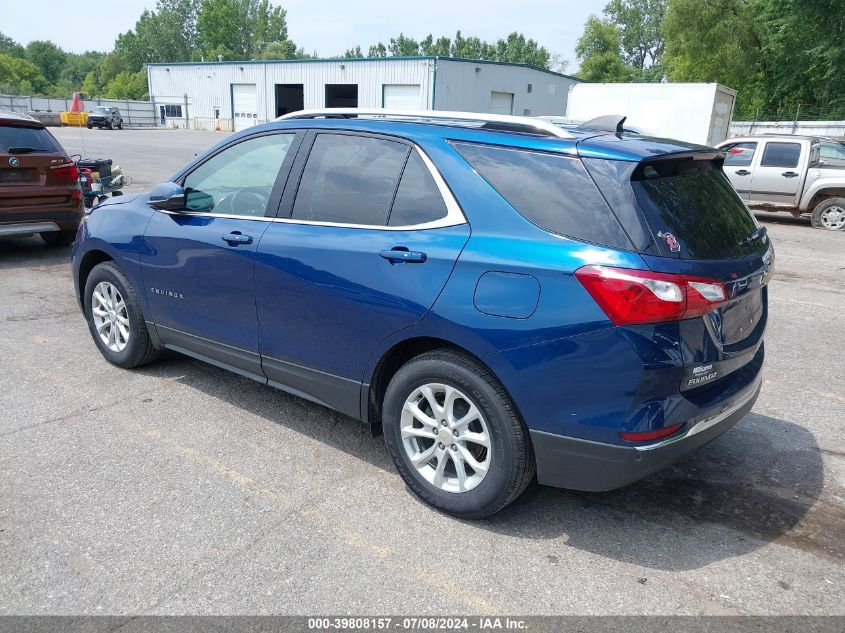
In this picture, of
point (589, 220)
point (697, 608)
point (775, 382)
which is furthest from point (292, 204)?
point (775, 382)

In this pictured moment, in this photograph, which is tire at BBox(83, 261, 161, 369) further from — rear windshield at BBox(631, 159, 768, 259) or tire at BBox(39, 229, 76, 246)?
tire at BBox(39, 229, 76, 246)

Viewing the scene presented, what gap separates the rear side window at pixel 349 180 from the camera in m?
3.43

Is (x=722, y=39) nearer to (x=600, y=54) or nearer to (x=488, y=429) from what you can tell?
(x=600, y=54)

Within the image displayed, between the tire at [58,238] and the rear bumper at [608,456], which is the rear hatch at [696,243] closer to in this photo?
the rear bumper at [608,456]

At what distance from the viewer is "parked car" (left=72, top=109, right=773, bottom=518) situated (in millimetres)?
2705

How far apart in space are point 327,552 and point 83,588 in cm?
96

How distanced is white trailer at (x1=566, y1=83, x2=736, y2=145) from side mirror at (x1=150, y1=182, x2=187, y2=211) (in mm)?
14464

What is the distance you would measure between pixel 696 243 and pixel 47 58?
17347 cm

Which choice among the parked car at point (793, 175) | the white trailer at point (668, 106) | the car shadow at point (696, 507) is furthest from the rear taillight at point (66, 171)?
the white trailer at point (668, 106)

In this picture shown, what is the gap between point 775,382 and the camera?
509 centimetres

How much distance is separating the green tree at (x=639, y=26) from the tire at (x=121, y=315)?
300 ft

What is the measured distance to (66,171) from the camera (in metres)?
8.60

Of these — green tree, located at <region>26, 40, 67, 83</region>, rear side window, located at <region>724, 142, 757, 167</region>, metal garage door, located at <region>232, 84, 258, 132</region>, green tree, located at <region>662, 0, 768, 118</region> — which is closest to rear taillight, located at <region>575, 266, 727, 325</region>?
rear side window, located at <region>724, 142, 757, 167</region>

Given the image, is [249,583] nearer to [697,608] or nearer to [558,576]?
[558,576]
